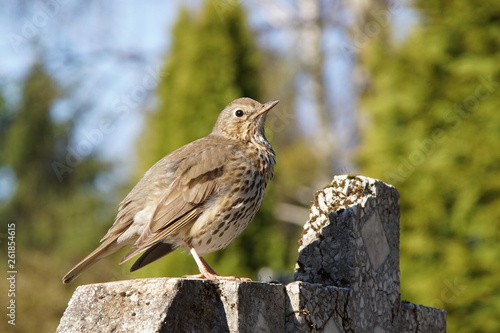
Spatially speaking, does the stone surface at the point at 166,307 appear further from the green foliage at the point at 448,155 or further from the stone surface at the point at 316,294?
the green foliage at the point at 448,155

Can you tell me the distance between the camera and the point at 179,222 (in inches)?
137

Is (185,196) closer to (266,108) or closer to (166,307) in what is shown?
(266,108)

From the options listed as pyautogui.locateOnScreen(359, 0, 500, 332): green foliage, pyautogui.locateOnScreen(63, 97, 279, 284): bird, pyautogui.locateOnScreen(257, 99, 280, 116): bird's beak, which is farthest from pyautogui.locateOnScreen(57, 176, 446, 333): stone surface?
pyautogui.locateOnScreen(359, 0, 500, 332): green foliage

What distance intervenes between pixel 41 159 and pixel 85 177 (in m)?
1.22

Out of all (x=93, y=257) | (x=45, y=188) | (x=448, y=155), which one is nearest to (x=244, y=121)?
(x=93, y=257)

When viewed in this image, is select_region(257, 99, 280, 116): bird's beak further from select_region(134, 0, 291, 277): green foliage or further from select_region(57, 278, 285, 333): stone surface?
select_region(134, 0, 291, 277): green foliage

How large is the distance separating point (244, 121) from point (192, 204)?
94cm

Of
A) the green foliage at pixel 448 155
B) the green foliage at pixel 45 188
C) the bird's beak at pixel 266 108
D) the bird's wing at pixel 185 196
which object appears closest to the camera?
the bird's wing at pixel 185 196

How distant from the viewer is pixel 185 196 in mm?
3547

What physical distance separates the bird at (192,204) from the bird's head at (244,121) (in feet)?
1.27

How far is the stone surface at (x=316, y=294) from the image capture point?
2508 millimetres

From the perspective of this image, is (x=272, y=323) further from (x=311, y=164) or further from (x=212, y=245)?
(x=311, y=164)

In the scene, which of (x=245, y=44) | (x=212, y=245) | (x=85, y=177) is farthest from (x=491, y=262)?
(x=85, y=177)

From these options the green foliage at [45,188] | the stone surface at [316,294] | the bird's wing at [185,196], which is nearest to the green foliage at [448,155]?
the stone surface at [316,294]
